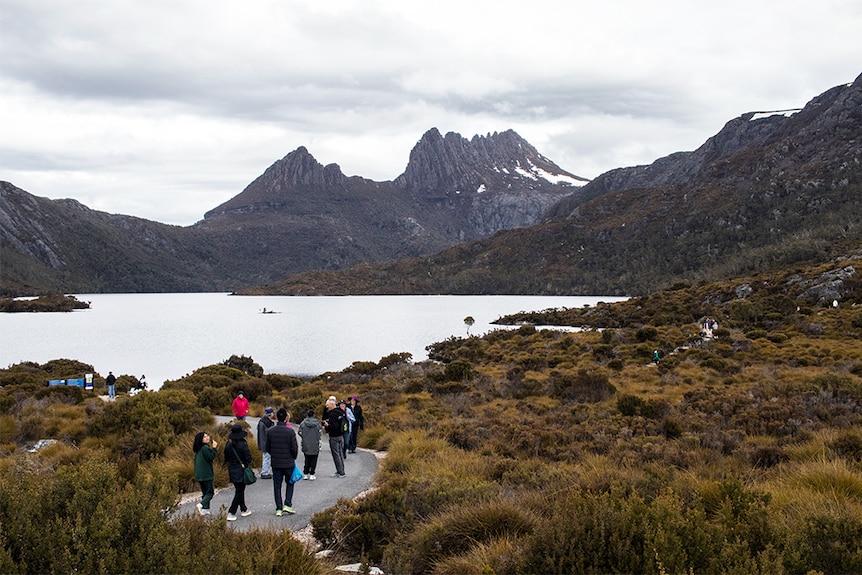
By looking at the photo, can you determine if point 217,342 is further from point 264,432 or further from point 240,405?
point 264,432

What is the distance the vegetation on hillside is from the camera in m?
4.93

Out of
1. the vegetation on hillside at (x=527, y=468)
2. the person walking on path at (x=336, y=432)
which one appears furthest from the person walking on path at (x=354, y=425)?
the person walking on path at (x=336, y=432)

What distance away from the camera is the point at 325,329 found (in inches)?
3285

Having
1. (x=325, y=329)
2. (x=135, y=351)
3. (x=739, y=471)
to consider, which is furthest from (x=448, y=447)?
(x=325, y=329)

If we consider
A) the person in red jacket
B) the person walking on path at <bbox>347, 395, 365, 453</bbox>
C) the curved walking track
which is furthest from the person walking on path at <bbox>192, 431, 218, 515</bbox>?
the person in red jacket

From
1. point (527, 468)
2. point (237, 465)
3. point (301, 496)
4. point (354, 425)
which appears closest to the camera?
point (237, 465)

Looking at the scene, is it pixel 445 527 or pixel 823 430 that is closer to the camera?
pixel 445 527

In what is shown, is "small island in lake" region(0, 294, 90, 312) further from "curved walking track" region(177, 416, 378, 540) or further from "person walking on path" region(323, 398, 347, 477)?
"person walking on path" region(323, 398, 347, 477)

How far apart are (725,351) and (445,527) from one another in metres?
29.2

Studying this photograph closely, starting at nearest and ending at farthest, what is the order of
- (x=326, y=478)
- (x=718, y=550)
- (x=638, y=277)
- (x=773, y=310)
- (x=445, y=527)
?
(x=718, y=550) < (x=445, y=527) < (x=326, y=478) < (x=773, y=310) < (x=638, y=277)

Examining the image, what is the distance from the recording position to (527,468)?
10.5 meters

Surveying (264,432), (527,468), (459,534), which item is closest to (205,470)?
(264,432)

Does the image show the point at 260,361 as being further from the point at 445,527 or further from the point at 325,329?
the point at 445,527

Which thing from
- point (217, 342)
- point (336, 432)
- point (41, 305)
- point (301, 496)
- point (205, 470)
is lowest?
point (217, 342)
